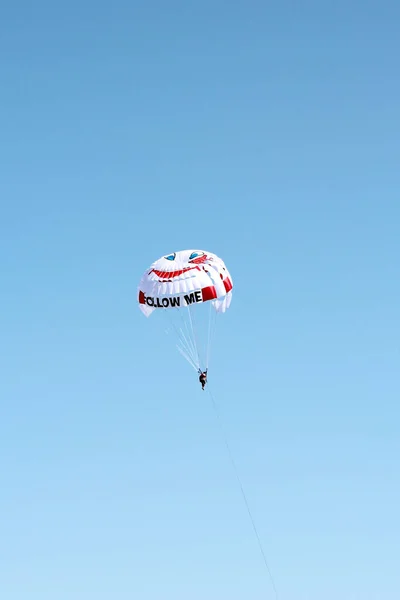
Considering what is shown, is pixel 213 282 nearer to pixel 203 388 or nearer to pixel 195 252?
pixel 195 252

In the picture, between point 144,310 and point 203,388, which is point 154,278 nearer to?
point 144,310

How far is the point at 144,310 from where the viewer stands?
7231cm

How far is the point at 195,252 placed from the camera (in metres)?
72.2

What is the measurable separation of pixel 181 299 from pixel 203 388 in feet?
22.4

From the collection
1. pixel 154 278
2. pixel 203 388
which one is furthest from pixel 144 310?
pixel 203 388

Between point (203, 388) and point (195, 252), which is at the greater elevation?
point (195, 252)

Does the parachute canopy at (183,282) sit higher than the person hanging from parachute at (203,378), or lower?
higher

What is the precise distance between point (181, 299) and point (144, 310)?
4531 mm

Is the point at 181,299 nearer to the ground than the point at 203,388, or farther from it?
farther from it

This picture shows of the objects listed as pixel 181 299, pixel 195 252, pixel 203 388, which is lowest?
pixel 203 388

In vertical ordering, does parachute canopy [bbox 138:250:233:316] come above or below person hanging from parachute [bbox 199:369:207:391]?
above

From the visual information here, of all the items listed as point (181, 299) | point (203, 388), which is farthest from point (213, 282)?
point (203, 388)

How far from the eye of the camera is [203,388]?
68062 millimetres

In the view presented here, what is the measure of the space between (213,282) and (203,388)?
26.6ft
